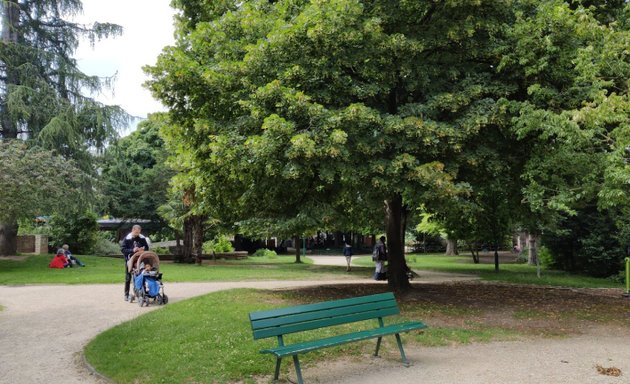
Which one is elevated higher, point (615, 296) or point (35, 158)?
point (35, 158)

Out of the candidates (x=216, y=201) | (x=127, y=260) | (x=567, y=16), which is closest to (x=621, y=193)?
(x=567, y=16)

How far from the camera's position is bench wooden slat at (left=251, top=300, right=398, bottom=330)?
6.18m

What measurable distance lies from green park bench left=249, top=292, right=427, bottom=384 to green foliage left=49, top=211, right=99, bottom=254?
91.9ft

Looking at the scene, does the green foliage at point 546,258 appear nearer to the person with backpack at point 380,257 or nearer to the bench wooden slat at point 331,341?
the person with backpack at point 380,257

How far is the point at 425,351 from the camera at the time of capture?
7.75 metres

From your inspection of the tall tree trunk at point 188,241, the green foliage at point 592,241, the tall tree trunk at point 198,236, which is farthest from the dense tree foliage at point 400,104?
the tall tree trunk at point 188,241

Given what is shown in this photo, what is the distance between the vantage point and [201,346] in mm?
7480

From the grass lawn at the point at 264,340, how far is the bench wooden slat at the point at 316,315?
0.70m

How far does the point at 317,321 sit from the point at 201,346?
1.96 meters

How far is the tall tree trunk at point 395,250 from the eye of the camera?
1384 cm

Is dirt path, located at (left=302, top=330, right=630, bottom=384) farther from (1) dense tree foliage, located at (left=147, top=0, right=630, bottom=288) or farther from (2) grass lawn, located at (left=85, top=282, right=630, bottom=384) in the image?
(1) dense tree foliage, located at (left=147, top=0, right=630, bottom=288)

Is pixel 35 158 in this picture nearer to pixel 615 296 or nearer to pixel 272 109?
pixel 272 109

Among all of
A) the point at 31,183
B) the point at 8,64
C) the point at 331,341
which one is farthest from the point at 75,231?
the point at 331,341

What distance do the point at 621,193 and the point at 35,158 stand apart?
21.4 metres
